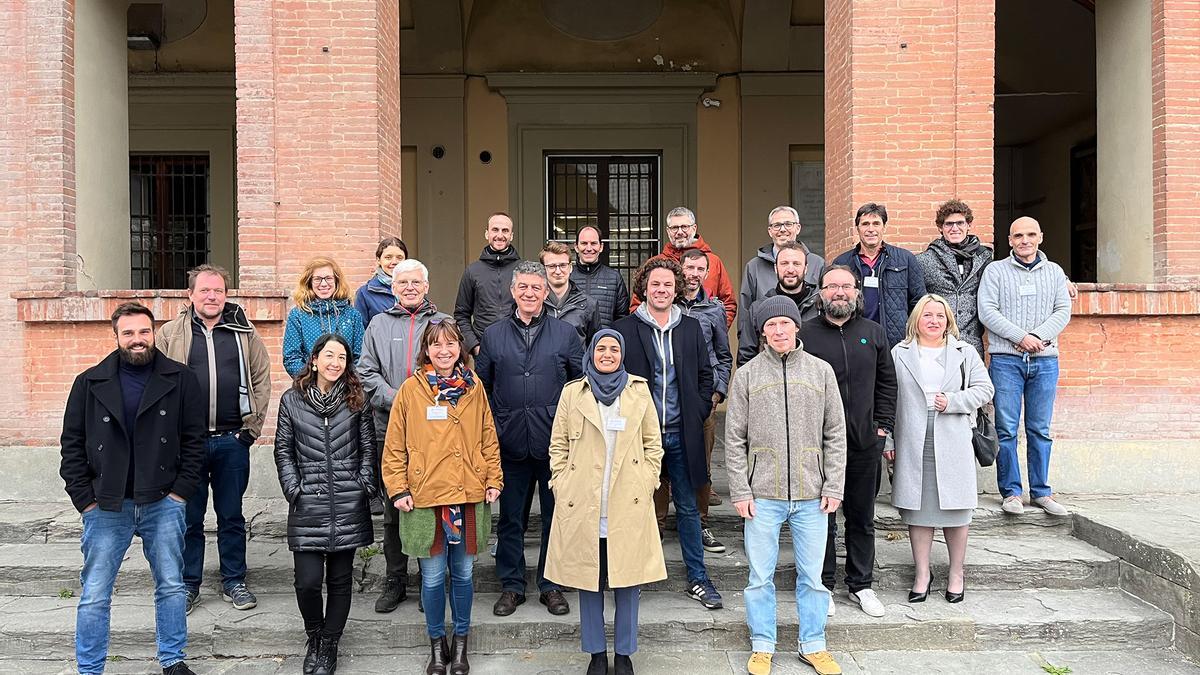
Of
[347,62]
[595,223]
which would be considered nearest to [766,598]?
[347,62]

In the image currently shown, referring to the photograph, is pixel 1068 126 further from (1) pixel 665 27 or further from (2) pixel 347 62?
(2) pixel 347 62

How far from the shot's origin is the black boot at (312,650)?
447cm

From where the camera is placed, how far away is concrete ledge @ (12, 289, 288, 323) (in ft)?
22.1

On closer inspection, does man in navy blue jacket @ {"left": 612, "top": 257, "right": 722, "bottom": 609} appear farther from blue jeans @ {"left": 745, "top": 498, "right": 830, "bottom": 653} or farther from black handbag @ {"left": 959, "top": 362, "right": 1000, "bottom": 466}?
black handbag @ {"left": 959, "top": 362, "right": 1000, "bottom": 466}

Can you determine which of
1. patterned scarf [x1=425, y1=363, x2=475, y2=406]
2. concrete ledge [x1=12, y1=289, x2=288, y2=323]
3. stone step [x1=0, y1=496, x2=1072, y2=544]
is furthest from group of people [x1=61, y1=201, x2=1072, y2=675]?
concrete ledge [x1=12, y1=289, x2=288, y2=323]

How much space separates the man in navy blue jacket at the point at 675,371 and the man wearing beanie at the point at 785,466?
40 cm

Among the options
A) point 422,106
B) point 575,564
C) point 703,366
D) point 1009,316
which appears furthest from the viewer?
point 422,106

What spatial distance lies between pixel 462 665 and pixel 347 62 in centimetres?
486

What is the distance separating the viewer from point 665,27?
37.1ft

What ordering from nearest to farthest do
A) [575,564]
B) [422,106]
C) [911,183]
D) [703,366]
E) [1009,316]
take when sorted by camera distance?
[575,564] → [703,366] → [1009,316] → [911,183] → [422,106]

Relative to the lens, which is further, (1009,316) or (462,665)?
(1009,316)

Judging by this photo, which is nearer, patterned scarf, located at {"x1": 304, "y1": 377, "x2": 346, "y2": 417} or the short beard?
the short beard

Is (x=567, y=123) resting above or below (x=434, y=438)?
above

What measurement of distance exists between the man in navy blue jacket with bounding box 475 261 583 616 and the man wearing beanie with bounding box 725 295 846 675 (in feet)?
3.37
